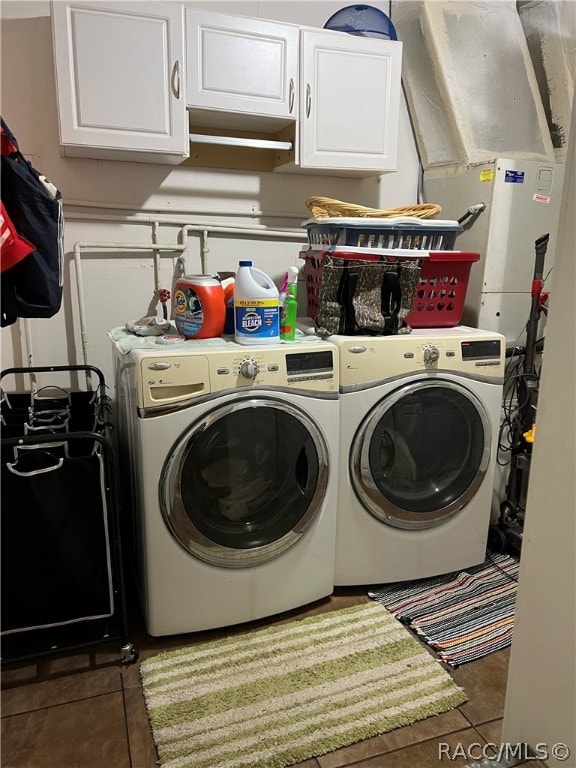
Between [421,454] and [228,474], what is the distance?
2.46ft

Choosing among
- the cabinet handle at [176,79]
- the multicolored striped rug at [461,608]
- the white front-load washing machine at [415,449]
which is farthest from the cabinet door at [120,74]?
the multicolored striped rug at [461,608]

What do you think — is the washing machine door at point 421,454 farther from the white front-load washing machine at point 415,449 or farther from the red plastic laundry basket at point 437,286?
the red plastic laundry basket at point 437,286

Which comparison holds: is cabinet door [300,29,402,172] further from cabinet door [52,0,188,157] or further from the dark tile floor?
the dark tile floor

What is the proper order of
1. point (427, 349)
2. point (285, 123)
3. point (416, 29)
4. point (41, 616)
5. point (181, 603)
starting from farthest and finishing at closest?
point (416, 29), point (285, 123), point (427, 349), point (181, 603), point (41, 616)

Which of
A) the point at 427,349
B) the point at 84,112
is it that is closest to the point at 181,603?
the point at 427,349

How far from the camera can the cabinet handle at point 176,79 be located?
80.0 inches

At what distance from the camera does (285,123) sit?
2.32 meters

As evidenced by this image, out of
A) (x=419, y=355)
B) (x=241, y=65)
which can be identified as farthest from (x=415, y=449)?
(x=241, y=65)

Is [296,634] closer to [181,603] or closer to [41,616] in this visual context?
[181,603]

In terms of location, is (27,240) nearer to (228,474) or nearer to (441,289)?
(228,474)

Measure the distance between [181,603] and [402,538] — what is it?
85cm

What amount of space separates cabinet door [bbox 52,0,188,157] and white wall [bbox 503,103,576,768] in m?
1.55

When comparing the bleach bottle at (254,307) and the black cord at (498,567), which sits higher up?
the bleach bottle at (254,307)

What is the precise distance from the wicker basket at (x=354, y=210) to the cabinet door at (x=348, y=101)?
0.19 m
